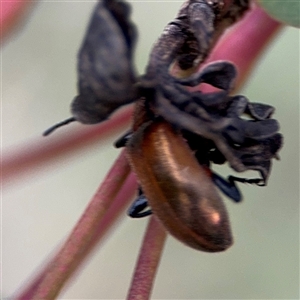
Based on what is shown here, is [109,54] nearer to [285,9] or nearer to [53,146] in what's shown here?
[285,9]

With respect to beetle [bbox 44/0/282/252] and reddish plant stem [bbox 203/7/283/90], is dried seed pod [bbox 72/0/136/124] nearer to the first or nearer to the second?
beetle [bbox 44/0/282/252]

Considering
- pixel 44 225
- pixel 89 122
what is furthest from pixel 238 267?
pixel 89 122

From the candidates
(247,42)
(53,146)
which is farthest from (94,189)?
(247,42)

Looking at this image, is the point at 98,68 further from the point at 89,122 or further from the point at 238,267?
the point at 238,267

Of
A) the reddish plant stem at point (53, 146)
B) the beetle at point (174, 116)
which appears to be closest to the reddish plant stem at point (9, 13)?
the reddish plant stem at point (53, 146)

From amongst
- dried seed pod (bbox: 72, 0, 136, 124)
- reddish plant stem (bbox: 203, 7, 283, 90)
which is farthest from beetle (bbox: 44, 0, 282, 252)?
reddish plant stem (bbox: 203, 7, 283, 90)
